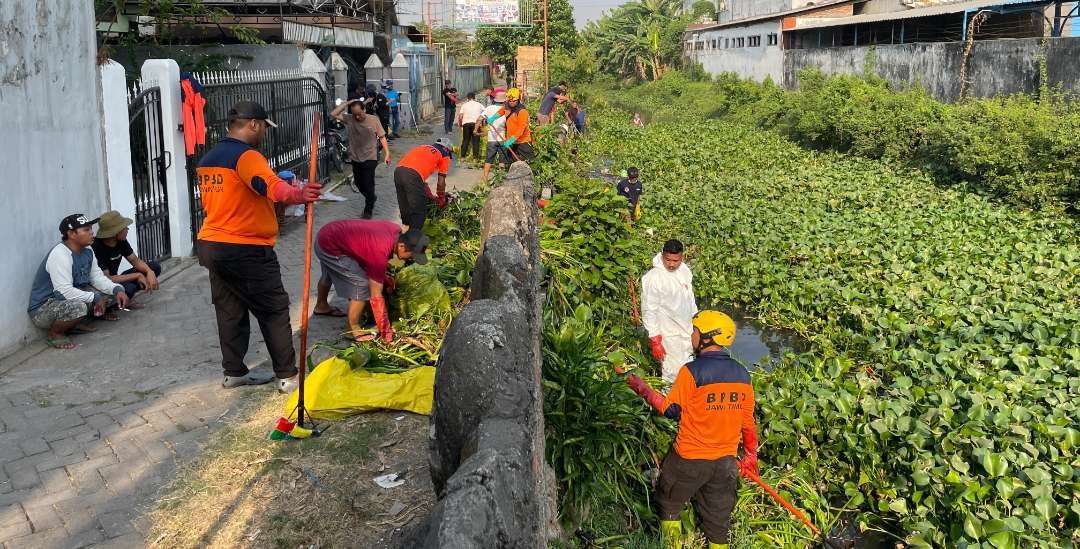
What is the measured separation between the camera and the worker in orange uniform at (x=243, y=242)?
200 inches

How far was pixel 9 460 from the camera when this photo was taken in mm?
4527

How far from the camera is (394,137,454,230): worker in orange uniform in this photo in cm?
818

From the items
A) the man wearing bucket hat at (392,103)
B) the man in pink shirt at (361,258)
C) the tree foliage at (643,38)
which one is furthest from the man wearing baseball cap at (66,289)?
the tree foliage at (643,38)

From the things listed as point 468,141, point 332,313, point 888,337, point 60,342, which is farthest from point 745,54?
point 60,342

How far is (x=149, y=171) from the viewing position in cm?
831

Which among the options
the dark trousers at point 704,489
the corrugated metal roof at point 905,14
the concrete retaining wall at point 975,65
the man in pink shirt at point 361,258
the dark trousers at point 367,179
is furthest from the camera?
the corrugated metal roof at point 905,14

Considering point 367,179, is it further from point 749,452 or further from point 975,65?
point 975,65

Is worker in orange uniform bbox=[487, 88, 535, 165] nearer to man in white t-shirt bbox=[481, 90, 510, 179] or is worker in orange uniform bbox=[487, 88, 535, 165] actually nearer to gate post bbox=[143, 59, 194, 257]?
man in white t-shirt bbox=[481, 90, 510, 179]

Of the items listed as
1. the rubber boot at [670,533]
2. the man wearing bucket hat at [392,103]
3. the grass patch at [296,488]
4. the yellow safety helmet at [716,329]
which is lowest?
the rubber boot at [670,533]

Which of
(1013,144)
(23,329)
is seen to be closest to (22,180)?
(23,329)

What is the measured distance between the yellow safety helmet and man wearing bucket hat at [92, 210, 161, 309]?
475 cm

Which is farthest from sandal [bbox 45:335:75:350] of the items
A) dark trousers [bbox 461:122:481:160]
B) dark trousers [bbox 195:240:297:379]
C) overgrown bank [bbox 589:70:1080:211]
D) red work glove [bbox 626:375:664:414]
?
overgrown bank [bbox 589:70:1080:211]

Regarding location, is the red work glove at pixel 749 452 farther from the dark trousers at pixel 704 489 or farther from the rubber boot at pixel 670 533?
the rubber boot at pixel 670 533

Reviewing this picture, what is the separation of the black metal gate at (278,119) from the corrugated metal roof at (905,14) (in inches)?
512
